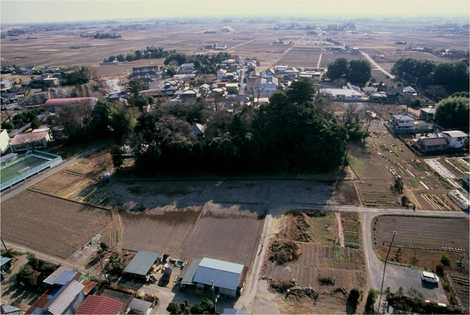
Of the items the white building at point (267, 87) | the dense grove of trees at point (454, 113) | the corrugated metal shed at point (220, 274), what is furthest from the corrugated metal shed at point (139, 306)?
the dense grove of trees at point (454, 113)

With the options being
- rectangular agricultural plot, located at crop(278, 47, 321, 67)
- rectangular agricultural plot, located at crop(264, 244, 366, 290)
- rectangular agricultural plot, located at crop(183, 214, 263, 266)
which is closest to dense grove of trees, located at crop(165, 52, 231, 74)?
rectangular agricultural plot, located at crop(278, 47, 321, 67)

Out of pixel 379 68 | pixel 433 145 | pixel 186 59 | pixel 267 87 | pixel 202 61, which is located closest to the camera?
pixel 433 145

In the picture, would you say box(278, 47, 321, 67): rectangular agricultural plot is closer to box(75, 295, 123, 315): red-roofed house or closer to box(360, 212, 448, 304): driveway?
box(360, 212, 448, 304): driveway

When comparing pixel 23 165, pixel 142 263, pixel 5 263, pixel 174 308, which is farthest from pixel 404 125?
pixel 23 165

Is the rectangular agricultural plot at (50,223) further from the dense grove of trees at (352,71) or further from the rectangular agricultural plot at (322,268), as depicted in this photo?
the dense grove of trees at (352,71)

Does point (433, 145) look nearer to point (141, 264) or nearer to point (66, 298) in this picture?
point (141, 264)

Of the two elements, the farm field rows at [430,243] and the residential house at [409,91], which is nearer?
the farm field rows at [430,243]
